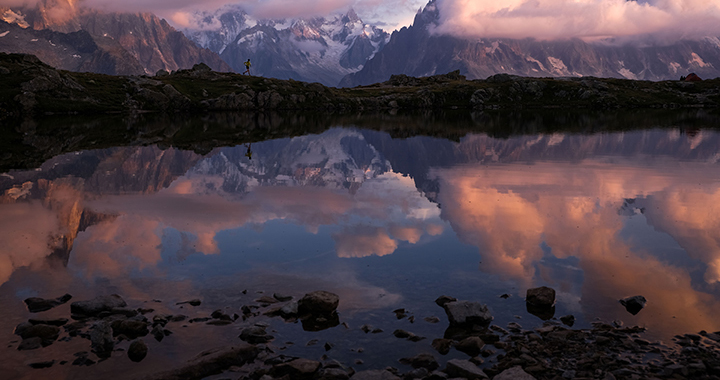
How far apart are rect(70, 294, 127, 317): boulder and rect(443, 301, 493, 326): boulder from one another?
37.2ft

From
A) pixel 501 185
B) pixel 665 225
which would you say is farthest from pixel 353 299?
pixel 501 185

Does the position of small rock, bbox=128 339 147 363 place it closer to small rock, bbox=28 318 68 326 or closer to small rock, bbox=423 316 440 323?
small rock, bbox=28 318 68 326

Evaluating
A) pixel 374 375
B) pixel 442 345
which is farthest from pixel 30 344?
pixel 442 345

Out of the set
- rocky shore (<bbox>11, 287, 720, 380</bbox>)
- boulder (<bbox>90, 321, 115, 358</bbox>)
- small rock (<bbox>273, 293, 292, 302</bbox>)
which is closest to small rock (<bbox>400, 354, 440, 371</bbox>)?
rocky shore (<bbox>11, 287, 720, 380</bbox>)

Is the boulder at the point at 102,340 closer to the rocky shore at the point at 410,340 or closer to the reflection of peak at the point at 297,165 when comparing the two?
the rocky shore at the point at 410,340

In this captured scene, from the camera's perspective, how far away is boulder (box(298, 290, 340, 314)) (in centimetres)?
1766

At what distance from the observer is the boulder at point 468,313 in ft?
54.6

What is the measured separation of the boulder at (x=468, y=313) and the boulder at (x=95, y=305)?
1133 cm

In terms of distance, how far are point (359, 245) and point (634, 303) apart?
1212 cm

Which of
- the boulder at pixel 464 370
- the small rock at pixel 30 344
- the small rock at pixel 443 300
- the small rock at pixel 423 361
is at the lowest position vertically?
the small rock at pixel 423 361

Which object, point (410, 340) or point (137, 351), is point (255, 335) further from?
point (410, 340)

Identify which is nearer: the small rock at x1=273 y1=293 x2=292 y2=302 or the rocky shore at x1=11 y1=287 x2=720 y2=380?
the rocky shore at x1=11 y1=287 x2=720 y2=380

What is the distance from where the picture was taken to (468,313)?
55.0ft

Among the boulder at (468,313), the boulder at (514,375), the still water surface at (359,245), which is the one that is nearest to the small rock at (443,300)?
the still water surface at (359,245)
